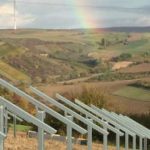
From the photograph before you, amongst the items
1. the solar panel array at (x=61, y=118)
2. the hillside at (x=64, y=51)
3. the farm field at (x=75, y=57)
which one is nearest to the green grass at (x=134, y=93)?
the farm field at (x=75, y=57)

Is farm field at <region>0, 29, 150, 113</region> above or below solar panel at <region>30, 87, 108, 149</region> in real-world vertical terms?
below

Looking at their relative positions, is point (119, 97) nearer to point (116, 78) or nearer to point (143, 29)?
point (116, 78)

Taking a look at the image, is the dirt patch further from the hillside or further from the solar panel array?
the solar panel array

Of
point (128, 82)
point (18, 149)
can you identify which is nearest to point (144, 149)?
point (18, 149)

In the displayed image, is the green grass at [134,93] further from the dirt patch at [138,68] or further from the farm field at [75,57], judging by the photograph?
the dirt patch at [138,68]

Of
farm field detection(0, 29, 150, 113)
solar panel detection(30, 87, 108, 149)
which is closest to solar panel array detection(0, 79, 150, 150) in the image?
solar panel detection(30, 87, 108, 149)

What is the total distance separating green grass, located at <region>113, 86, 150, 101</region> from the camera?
53662 mm

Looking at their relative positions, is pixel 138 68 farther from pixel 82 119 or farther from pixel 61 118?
pixel 61 118

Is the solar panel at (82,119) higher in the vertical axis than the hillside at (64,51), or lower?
higher

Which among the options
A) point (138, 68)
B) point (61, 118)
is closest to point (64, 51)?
point (138, 68)

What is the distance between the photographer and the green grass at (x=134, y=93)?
5366 centimetres

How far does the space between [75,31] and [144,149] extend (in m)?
101

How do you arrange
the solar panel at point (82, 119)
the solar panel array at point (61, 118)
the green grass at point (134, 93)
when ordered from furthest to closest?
the green grass at point (134, 93), the solar panel at point (82, 119), the solar panel array at point (61, 118)

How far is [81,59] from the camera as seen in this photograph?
308 feet
